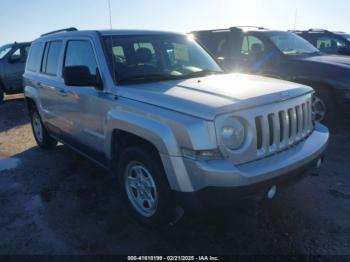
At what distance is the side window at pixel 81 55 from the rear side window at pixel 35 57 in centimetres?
126

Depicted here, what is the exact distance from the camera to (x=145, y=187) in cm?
338

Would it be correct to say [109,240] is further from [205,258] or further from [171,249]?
[205,258]

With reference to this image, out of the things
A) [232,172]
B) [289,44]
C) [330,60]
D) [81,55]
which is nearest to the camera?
[232,172]

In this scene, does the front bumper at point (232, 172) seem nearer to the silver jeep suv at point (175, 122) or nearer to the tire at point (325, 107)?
the silver jeep suv at point (175, 122)

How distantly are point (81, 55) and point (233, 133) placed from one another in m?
2.32

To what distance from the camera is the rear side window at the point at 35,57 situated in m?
5.63

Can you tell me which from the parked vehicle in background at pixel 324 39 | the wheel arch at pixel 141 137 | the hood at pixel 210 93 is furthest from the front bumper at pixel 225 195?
the parked vehicle in background at pixel 324 39

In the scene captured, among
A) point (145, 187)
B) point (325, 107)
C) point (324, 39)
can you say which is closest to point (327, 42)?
point (324, 39)

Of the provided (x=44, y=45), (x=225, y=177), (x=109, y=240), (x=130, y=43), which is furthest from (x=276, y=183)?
(x=44, y=45)

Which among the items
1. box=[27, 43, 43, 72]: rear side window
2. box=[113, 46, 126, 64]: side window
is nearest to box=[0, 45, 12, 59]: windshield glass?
box=[27, 43, 43, 72]: rear side window

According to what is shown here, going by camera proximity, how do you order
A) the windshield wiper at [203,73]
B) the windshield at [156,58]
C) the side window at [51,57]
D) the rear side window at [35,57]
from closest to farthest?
the windshield at [156,58]
the windshield wiper at [203,73]
the side window at [51,57]
the rear side window at [35,57]

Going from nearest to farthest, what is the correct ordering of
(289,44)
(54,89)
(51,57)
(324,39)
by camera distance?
(54,89) < (51,57) < (289,44) < (324,39)

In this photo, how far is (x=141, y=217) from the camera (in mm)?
3426

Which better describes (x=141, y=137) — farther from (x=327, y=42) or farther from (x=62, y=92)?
(x=327, y=42)
